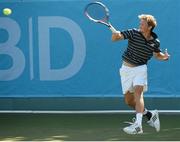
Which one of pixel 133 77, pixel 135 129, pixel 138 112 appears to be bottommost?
pixel 135 129

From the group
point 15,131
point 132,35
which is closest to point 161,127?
point 132,35

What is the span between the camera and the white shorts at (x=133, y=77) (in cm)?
729

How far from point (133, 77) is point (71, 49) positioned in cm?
199

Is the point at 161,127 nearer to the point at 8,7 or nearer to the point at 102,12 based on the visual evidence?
the point at 102,12

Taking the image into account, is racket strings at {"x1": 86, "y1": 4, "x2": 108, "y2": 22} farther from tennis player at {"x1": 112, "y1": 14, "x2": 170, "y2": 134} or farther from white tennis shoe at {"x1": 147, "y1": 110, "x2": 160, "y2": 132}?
white tennis shoe at {"x1": 147, "y1": 110, "x2": 160, "y2": 132}

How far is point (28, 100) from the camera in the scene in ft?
30.6

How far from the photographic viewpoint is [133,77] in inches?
289

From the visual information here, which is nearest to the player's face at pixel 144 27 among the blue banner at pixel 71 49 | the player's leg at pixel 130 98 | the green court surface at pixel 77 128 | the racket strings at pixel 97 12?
the racket strings at pixel 97 12

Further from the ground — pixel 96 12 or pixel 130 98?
pixel 96 12

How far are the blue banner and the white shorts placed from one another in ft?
5.12

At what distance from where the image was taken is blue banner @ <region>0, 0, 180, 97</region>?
8898mm

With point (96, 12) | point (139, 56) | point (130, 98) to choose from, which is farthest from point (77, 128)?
point (96, 12)

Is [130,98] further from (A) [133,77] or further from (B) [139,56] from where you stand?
(B) [139,56]

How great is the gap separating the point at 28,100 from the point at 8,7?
1569 millimetres
